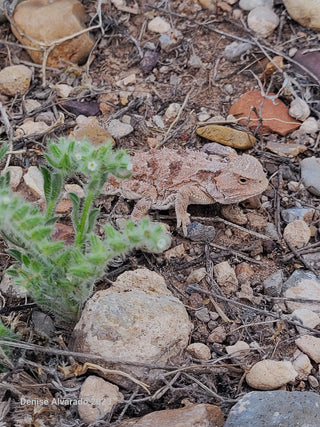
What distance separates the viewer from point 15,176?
416 centimetres

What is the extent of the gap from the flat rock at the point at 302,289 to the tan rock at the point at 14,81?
314 cm

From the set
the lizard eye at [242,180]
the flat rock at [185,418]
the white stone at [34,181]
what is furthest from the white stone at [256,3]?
the flat rock at [185,418]

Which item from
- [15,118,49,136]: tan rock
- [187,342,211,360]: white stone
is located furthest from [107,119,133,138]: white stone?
[187,342,211,360]: white stone

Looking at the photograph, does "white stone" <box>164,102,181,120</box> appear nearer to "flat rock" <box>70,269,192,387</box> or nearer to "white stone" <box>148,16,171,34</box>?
"white stone" <box>148,16,171,34</box>

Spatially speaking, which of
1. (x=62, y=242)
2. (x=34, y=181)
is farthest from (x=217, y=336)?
(x=34, y=181)

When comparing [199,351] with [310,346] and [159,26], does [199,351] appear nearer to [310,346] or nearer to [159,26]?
[310,346]

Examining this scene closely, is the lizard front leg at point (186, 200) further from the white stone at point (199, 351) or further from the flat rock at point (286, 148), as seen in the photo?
the white stone at point (199, 351)

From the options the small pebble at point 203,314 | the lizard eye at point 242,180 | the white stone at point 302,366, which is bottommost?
the white stone at point 302,366

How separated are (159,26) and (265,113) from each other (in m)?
1.57

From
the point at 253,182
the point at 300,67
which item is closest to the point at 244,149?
the point at 253,182

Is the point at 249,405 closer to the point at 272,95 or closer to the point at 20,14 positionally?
the point at 272,95

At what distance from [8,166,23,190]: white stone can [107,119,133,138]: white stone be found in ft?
2.92

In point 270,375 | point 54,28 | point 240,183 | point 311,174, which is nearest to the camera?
Result: point 270,375

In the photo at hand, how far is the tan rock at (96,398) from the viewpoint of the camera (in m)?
2.73
